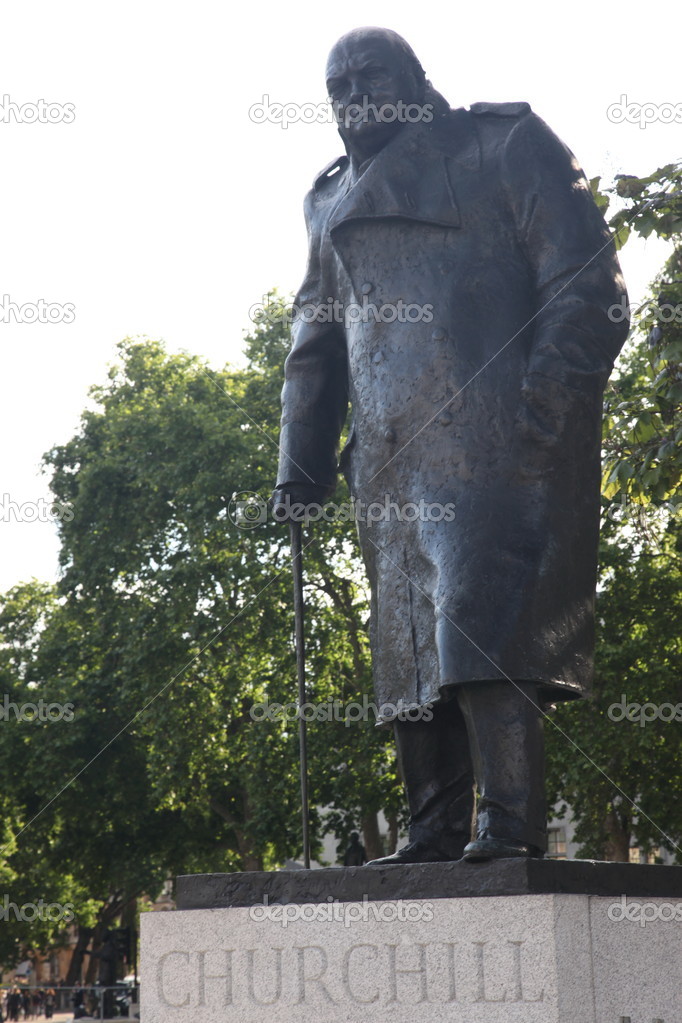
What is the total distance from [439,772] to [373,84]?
2370 mm

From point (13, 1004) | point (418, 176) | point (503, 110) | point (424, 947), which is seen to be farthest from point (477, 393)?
point (13, 1004)

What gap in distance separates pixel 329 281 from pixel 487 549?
1418 millimetres

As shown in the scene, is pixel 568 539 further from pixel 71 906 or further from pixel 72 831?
pixel 71 906

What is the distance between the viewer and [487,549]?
14.0ft

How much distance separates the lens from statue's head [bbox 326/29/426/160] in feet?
15.8

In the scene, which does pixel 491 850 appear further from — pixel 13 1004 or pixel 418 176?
pixel 13 1004

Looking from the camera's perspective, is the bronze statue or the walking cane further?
the walking cane

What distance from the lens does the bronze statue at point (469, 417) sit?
165 inches

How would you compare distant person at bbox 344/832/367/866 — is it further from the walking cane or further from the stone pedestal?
the stone pedestal

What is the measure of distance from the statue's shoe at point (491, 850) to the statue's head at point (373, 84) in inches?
98.3

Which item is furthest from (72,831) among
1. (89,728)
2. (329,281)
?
(329,281)

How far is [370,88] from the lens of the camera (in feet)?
15.9

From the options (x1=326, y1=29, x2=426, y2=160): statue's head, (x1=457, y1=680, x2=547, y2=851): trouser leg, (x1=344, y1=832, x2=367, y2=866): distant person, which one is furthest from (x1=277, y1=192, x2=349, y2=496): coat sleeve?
(x1=344, y1=832, x2=367, y2=866): distant person

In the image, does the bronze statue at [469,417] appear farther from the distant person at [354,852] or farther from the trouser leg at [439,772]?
the distant person at [354,852]
